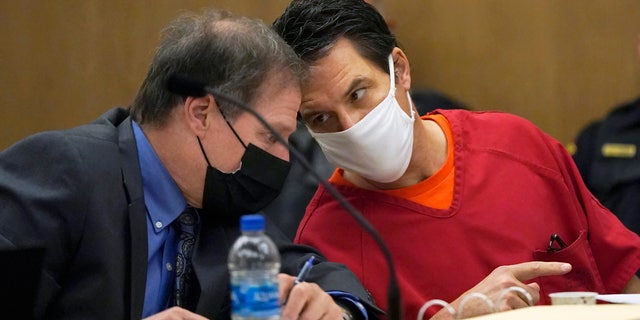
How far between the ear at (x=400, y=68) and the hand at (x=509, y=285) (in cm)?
56

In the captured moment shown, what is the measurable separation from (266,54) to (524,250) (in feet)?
2.43

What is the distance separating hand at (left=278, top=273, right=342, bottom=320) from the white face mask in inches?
19.1

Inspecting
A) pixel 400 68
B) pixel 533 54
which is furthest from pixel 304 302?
pixel 533 54

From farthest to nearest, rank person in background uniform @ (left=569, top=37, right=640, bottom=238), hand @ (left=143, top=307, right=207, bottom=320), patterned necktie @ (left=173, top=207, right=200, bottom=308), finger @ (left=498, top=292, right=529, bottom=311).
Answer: person in background uniform @ (left=569, top=37, right=640, bottom=238), patterned necktie @ (left=173, top=207, right=200, bottom=308), finger @ (left=498, top=292, right=529, bottom=311), hand @ (left=143, top=307, right=207, bottom=320)

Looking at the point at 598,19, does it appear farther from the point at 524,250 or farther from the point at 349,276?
the point at 349,276

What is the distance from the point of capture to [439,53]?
4027 millimetres

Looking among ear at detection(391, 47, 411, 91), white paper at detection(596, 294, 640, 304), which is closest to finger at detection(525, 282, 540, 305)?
white paper at detection(596, 294, 640, 304)

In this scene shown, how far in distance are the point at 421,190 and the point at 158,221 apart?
654 millimetres

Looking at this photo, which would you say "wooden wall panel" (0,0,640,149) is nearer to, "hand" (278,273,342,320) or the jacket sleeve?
the jacket sleeve

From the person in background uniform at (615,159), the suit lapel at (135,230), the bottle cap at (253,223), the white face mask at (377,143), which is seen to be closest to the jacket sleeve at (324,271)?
the white face mask at (377,143)

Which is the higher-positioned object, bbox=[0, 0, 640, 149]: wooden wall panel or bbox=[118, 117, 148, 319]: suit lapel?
bbox=[118, 117, 148, 319]: suit lapel

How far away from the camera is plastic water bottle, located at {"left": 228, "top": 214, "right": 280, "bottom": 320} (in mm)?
1539

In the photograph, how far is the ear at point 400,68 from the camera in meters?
2.50

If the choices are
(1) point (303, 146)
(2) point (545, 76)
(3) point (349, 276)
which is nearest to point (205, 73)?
(3) point (349, 276)
